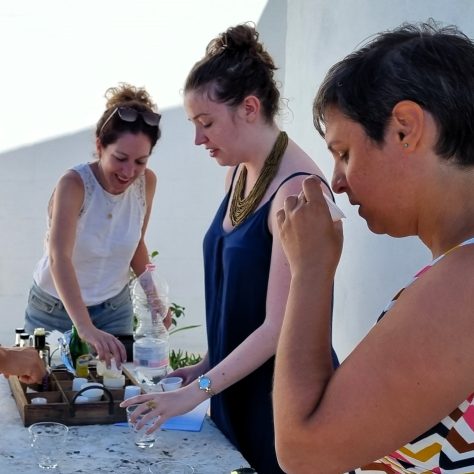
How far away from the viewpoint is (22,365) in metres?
2.24

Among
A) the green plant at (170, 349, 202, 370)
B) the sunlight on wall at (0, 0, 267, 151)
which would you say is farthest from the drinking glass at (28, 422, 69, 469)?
the sunlight on wall at (0, 0, 267, 151)

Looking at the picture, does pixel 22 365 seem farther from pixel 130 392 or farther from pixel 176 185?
pixel 176 185

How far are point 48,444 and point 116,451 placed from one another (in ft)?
0.57

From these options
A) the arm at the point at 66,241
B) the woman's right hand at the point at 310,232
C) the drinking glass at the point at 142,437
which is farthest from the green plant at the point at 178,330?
the woman's right hand at the point at 310,232

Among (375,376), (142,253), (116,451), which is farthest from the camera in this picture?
(142,253)

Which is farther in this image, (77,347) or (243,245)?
(77,347)

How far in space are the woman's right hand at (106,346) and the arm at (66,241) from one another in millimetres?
117

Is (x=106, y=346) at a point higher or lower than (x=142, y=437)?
higher

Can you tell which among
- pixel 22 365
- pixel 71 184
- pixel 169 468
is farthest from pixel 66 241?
pixel 169 468

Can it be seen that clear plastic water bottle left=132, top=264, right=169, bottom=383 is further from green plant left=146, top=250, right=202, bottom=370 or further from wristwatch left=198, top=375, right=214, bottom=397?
green plant left=146, top=250, right=202, bottom=370

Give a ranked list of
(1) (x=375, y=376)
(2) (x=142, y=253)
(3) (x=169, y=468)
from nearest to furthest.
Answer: (1) (x=375, y=376) → (3) (x=169, y=468) → (2) (x=142, y=253)

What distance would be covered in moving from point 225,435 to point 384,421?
118 cm

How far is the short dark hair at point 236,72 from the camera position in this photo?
2348mm

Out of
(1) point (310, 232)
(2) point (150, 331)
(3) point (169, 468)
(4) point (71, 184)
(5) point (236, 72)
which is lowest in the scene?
(3) point (169, 468)
